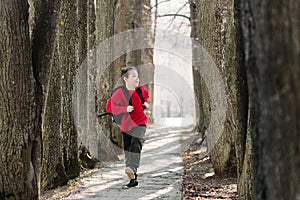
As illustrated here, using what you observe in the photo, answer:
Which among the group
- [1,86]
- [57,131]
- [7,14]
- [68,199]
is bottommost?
[68,199]

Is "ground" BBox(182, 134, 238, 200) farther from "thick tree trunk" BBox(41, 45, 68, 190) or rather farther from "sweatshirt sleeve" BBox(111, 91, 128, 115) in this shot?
"thick tree trunk" BBox(41, 45, 68, 190)

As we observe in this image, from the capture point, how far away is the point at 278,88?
250 centimetres

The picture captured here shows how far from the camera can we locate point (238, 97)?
5.38 metres

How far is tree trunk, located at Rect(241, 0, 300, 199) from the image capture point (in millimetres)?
2438

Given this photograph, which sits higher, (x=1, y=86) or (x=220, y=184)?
(x=1, y=86)

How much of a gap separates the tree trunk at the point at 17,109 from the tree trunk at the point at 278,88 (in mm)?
3195

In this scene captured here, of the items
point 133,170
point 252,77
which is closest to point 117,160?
point 133,170

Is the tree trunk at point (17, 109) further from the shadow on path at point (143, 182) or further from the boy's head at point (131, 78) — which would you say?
the boy's head at point (131, 78)

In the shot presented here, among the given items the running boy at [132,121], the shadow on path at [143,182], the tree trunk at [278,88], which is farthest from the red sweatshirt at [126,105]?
the tree trunk at [278,88]

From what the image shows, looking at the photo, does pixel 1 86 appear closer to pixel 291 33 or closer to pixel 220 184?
pixel 291 33

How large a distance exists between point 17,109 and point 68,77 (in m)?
4.09

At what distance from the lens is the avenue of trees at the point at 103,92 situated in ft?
8.20

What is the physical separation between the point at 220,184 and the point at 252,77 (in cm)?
644

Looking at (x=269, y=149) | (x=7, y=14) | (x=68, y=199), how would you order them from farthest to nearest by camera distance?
(x=68, y=199)
(x=7, y=14)
(x=269, y=149)
